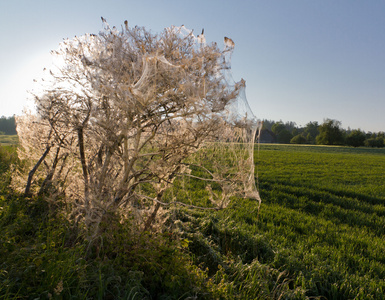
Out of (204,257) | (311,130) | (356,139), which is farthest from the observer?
(311,130)

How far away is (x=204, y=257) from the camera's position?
418 cm

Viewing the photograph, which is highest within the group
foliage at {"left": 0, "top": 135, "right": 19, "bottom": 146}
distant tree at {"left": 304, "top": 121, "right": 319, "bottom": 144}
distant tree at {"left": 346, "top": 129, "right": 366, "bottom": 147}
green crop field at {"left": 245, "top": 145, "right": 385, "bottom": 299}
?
distant tree at {"left": 304, "top": 121, "right": 319, "bottom": 144}

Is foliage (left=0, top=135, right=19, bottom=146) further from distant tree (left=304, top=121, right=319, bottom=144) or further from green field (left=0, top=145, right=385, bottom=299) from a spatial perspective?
distant tree (left=304, top=121, right=319, bottom=144)

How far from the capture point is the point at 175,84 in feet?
9.88

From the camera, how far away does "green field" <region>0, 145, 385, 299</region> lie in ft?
8.11

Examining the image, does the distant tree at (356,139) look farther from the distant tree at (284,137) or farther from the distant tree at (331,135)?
the distant tree at (284,137)

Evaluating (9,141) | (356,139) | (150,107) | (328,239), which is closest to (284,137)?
(356,139)

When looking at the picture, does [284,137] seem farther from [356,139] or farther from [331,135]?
[356,139]

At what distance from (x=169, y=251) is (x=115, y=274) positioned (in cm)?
72

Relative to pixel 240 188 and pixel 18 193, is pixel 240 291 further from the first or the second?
pixel 18 193

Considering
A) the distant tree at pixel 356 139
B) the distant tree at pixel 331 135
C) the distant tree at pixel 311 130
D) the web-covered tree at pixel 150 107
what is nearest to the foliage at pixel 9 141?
the web-covered tree at pixel 150 107

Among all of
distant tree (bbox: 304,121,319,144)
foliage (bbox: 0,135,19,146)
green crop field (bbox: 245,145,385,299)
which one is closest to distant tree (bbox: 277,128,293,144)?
distant tree (bbox: 304,121,319,144)

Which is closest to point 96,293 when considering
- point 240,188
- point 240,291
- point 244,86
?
point 240,291

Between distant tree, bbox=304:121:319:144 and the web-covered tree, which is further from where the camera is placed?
distant tree, bbox=304:121:319:144
